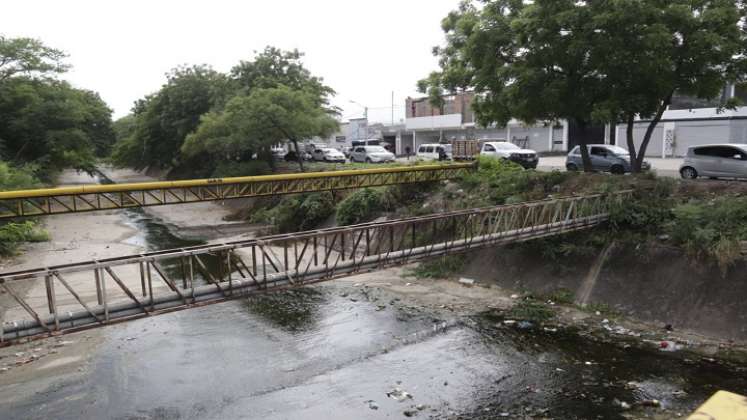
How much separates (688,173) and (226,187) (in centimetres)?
1810

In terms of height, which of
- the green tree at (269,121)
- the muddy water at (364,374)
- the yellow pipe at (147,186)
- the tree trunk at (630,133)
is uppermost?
the green tree at (269,121)

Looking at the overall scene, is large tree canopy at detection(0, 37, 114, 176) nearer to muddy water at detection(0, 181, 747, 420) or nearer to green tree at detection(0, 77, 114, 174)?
green tree at detection(0, 77, 114, 174)

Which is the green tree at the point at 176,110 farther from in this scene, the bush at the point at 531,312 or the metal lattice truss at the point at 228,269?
the bush at the point at 531,312

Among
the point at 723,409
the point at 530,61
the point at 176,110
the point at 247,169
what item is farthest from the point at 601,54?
the point at 176,110

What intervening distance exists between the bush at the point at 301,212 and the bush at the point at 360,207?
2.14m

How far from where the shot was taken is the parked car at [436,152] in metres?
38.4

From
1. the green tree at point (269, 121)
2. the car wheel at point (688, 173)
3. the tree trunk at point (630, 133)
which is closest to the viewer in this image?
the car wheel at point (688, 173)

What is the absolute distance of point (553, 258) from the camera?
675 inches

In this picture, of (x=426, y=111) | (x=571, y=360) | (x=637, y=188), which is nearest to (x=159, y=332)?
(x=571, y=360)

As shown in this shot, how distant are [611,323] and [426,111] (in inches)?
2220

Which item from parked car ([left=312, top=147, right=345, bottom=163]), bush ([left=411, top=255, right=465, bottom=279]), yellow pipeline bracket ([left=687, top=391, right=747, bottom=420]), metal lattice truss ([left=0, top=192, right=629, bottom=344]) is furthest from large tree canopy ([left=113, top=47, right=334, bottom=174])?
yellow pipeline bracket ([left=687, top=391, right=747, bottom=420])

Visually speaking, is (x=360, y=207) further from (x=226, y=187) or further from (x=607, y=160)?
(x=607, y=160)

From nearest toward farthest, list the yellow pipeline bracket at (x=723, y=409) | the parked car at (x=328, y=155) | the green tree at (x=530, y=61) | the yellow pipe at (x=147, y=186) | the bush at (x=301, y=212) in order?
the yellow pipeline bracket at (x=723, y=409) → the yellow pipe at (x=147, y=186) → the green tree at (x=530, y=61) → the bush at (x=301, y=212) → the parked car at (x=328, y=155)

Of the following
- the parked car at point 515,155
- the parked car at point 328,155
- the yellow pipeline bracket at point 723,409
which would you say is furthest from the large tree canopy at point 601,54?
the parked car at point 328,155
